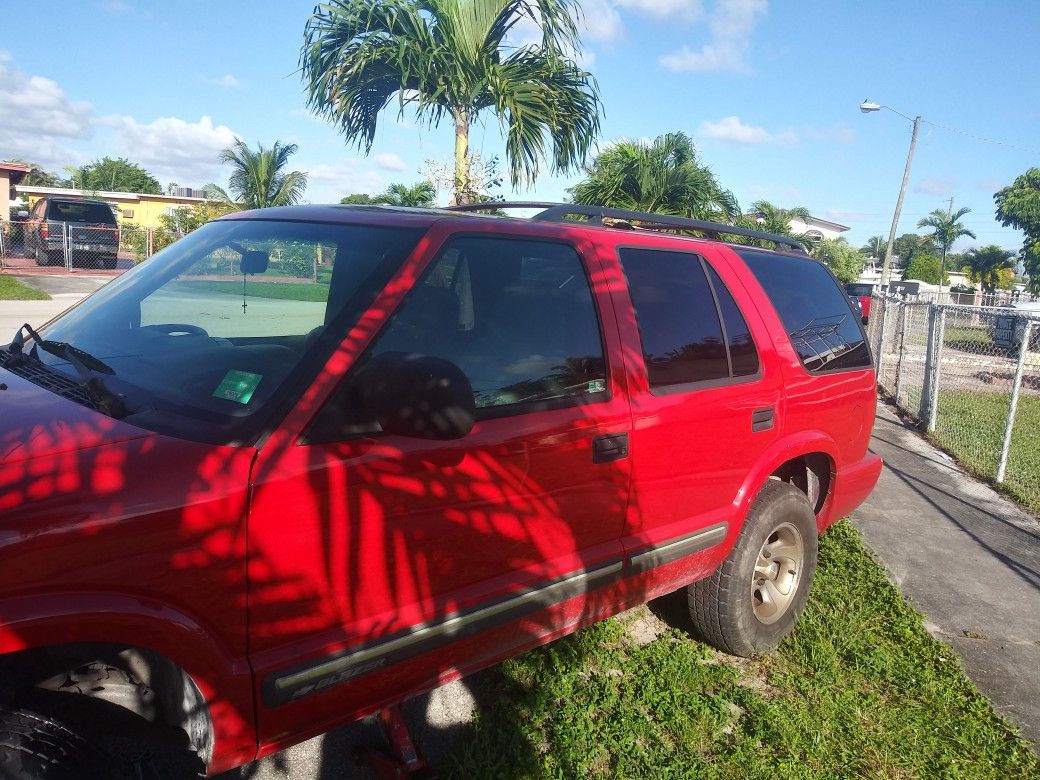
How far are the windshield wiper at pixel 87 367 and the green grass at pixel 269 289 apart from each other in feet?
1.58

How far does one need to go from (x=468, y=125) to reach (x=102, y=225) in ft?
52.6

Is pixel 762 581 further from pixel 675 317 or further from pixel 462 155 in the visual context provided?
pixel 462 155

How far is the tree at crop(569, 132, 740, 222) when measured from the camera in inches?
448

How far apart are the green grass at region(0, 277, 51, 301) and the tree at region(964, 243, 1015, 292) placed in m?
59.5

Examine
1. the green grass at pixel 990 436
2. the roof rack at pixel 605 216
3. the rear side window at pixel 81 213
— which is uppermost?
the rear side window at pixel 81 213

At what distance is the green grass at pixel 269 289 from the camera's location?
2668 mm

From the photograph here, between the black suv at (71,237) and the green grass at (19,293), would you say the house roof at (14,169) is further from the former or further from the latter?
the green grass at (19,293)

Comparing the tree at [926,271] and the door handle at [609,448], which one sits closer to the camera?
the door handle at [609,448]

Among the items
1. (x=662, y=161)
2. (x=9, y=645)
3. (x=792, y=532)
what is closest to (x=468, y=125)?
(x=662, y=161)

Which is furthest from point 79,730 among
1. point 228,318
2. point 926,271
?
point 926,271

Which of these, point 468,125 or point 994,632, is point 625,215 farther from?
point 468,125

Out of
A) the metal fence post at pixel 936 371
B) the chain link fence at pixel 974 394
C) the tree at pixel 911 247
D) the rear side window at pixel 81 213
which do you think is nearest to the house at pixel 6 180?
the rear side window at pixel 81 213

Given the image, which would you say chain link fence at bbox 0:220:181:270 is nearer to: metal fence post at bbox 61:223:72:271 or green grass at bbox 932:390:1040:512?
metal fence post at bbox 61:223:72:271

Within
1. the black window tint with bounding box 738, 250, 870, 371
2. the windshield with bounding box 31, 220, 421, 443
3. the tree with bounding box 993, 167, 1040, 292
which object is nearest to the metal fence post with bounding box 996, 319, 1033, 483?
the black window tint with bounding box 738, 250, 870, 371
